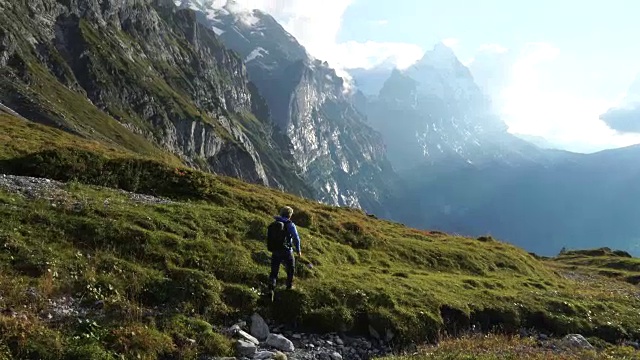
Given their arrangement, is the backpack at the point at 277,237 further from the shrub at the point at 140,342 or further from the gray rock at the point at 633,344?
the gray rock at the point at 633,344

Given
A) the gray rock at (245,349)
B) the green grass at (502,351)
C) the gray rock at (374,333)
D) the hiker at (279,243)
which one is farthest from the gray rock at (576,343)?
the gray rock at (245,349)

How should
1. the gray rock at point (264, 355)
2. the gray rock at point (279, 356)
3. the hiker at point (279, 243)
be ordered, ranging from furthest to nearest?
the hiker at point (279, 243), the gray rock at point (264, 355), the gray rock at point (279, 356)

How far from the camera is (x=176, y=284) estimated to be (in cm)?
1811

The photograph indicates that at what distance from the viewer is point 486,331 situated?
2367cm

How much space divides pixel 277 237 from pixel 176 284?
4.36 metres

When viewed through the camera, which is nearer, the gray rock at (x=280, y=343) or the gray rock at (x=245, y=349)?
the gray rock at (x=245, y=349)

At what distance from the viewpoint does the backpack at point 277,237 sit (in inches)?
769

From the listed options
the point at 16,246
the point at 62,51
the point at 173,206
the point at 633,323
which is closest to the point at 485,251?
the point at 633,323

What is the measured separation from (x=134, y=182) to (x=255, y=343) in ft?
68.7

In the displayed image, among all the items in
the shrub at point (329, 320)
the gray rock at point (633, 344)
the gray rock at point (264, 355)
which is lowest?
the gray rock at point (264, 355)

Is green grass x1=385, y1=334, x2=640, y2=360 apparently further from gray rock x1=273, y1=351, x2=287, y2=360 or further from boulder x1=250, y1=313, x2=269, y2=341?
boulder x1=250, y1=313, x2=269, y2=341

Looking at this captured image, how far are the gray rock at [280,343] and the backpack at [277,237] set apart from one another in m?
3.83

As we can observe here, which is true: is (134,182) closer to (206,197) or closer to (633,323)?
(206,197)

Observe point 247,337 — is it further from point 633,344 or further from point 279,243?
point 633,344
